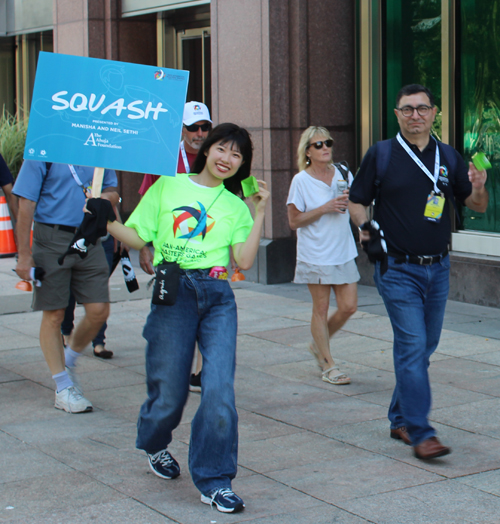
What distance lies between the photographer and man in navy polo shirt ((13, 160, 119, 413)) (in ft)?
18.2

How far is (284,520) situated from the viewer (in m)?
3.85

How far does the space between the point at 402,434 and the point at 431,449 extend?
0.37m

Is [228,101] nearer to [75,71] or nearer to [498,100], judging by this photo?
[498,100]

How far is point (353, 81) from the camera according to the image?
11078 millimetres

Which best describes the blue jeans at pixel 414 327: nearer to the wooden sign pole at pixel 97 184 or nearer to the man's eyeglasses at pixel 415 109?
the man's eyeglasses at pixel 415 109

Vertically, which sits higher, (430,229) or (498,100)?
(498,100)

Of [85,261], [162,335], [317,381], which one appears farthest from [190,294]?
[317,381]

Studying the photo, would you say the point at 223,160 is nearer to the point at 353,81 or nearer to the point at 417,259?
the point at 417,259

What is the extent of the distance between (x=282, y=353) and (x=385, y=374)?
101 centimetres

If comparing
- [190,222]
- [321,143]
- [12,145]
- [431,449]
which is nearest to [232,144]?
[190,222]

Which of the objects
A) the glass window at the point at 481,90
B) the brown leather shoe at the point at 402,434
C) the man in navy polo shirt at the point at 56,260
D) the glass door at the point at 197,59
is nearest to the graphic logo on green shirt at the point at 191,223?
the man in navy polo shirt at the point at 56,260

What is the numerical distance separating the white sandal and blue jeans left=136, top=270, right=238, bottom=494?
2172mm

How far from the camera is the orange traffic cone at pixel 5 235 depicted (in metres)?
13.7

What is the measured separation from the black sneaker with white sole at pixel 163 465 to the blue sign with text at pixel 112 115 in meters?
1.38
